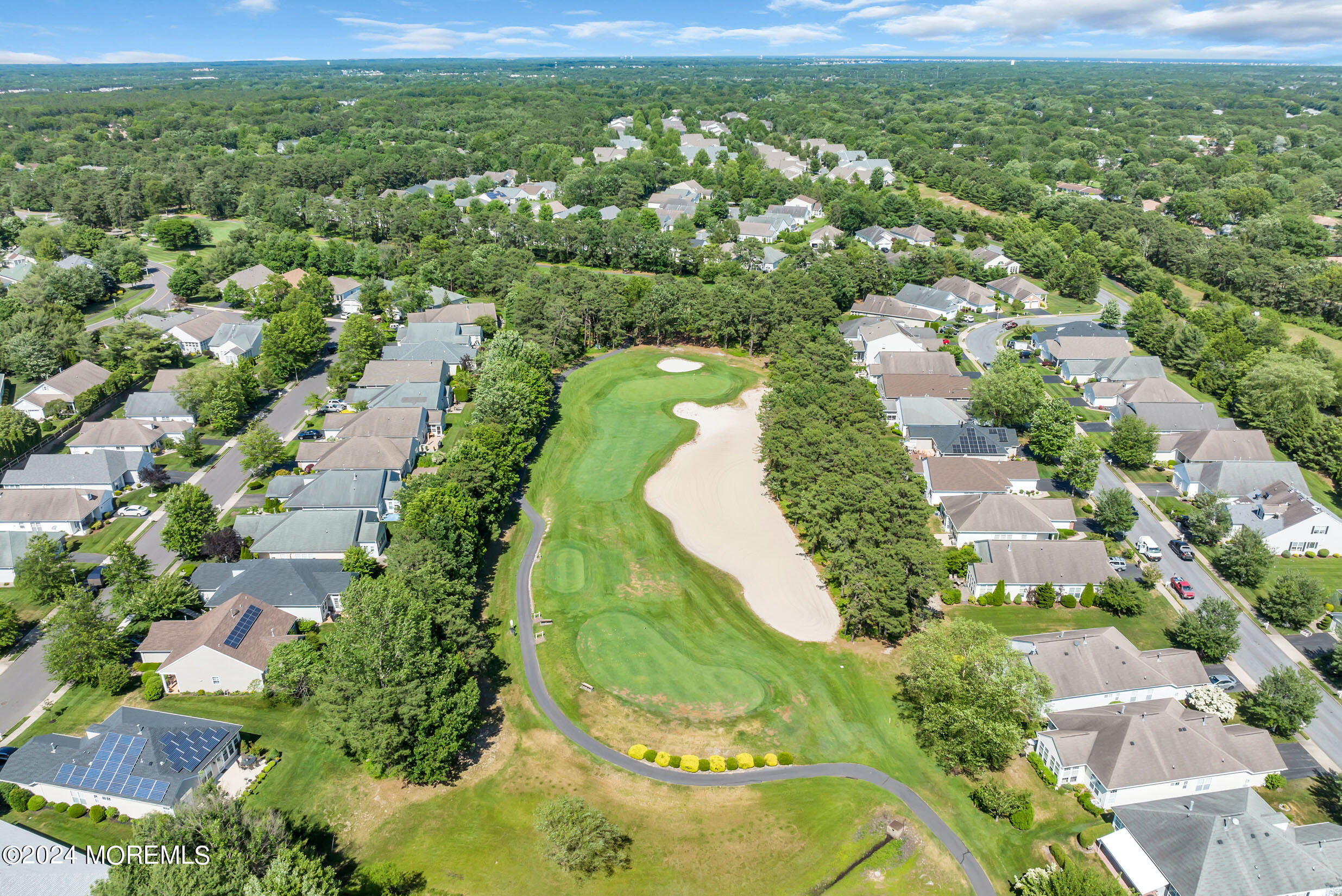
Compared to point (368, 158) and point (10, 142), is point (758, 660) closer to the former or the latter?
point (368, 158)

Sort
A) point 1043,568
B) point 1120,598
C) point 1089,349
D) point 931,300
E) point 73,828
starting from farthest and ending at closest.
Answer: point 931,300 < point 1089,349 < point 1043,568 < point 1120,598 < point 73,828

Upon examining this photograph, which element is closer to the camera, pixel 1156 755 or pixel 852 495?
pixel 1156 755

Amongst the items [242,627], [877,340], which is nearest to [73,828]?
[242,627]

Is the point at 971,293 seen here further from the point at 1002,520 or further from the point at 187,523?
the point at 187,523

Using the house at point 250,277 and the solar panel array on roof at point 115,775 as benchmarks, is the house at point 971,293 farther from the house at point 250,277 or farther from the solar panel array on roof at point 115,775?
the solar panel array on roof at point 115,775

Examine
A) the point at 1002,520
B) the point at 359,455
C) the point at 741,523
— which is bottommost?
the point at 741,523

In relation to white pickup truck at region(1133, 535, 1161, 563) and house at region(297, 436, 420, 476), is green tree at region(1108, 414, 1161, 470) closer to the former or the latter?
white pickup truck at region(1133, 535, 1161, 563)
